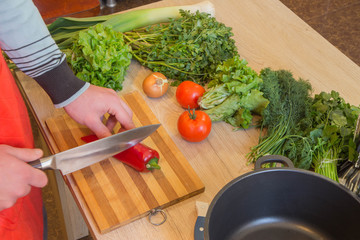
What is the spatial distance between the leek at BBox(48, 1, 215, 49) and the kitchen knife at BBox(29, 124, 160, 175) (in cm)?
46

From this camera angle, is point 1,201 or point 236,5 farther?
point 236,5

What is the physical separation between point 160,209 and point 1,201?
38cm

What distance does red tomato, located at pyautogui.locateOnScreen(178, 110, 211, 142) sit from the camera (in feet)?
3.92

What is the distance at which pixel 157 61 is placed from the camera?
4.67 feet

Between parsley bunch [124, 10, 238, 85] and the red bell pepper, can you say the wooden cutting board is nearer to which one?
the red bell pepper

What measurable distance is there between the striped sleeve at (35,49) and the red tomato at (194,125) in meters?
0.29

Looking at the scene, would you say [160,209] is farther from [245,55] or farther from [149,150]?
[245,55]

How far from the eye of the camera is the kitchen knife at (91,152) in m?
1.03

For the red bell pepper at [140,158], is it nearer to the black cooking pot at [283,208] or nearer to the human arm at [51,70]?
the human arm at [51,70]

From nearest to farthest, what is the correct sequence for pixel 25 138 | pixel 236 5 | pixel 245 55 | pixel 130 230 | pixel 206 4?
pixel 130 230, pixel 25 138, pixel 245 55, pixel 206 4, pixel 236 5

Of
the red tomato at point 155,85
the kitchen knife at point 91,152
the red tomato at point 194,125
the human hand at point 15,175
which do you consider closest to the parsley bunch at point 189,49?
the red tomato at point 155,85

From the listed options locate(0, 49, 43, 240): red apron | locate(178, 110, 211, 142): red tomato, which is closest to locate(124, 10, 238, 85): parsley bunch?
locate(178, 110, 211, 142): red tomato

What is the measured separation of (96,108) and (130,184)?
8.9 inches

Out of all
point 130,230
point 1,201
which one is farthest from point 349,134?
point 1,201
